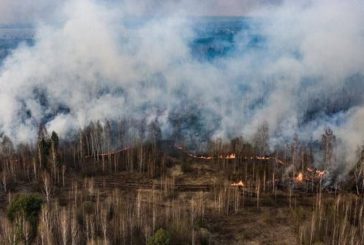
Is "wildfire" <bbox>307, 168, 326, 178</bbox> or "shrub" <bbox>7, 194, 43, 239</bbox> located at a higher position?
"shrub" <bbox>7, 194, 43, 239</bbox>

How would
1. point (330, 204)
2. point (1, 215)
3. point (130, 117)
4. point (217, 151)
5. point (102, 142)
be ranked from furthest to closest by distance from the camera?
point (130, 117)
point (102, 142)
point (217, 151)
point (330, 204)
point (1, 215)

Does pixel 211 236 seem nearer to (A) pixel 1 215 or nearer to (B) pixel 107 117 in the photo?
(A) pixel 1 215

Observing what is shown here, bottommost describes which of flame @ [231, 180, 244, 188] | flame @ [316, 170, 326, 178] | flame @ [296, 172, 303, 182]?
flame @ [231, 180, 244, 188]

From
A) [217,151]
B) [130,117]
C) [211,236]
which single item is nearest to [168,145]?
[217,151]

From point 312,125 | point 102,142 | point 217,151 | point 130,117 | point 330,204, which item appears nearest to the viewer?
point 330,204

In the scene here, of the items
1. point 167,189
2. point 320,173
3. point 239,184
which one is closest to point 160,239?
point 167,189

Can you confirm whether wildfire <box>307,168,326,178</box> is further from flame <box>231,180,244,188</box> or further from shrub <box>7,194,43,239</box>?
shrub <box>7,194,43,239</box>

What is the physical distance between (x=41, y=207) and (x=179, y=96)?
2717 inches

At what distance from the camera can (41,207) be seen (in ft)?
157

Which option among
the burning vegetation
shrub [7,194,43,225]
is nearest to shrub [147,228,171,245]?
the burning vegetation

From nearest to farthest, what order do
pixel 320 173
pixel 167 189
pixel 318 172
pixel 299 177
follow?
pixel 167 189, pixel 299 177, pixel 320 173, pixel 318 172

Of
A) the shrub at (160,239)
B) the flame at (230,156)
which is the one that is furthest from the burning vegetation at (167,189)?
the flame at (230,156)

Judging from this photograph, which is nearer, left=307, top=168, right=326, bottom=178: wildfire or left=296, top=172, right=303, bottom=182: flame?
left=296, top=172, right=303, bottom=182: flame

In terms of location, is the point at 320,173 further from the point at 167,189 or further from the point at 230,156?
the point at 167,189
